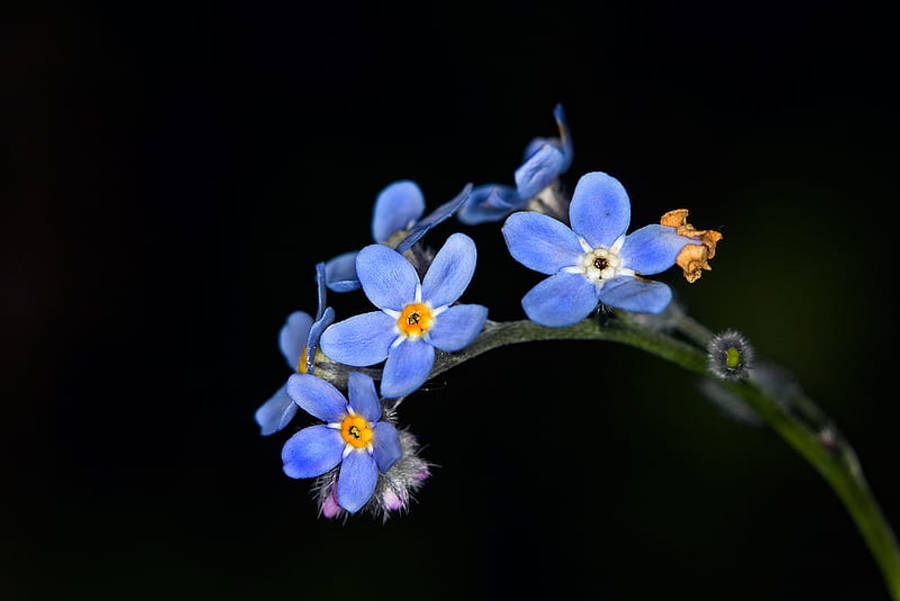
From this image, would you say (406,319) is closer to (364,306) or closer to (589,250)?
(589,250)

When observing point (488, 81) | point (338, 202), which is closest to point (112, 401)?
point (338, 202)

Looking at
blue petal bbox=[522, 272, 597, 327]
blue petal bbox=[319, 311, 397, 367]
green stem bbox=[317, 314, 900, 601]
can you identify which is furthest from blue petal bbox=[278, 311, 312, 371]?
blue petal bbox=[522, 272, 597, 327]

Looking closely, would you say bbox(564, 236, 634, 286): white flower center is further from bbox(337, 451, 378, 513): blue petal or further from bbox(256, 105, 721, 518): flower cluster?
bbox(337, 451, 378, 513): blue petal

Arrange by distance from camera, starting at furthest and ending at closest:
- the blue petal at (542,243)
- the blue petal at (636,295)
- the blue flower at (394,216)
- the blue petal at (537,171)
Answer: the blue flower at (394,216), the blue petal at (537,171), the blue petal at (542,243), the blue petal at (636,295)

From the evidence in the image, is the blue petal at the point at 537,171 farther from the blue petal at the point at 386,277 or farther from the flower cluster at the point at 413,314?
the blue petal at the point at 386,277

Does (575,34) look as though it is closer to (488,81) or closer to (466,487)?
(488,81)

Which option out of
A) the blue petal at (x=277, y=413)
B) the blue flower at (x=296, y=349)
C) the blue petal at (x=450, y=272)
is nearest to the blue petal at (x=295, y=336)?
the blue flower at (x=296, y=349)
